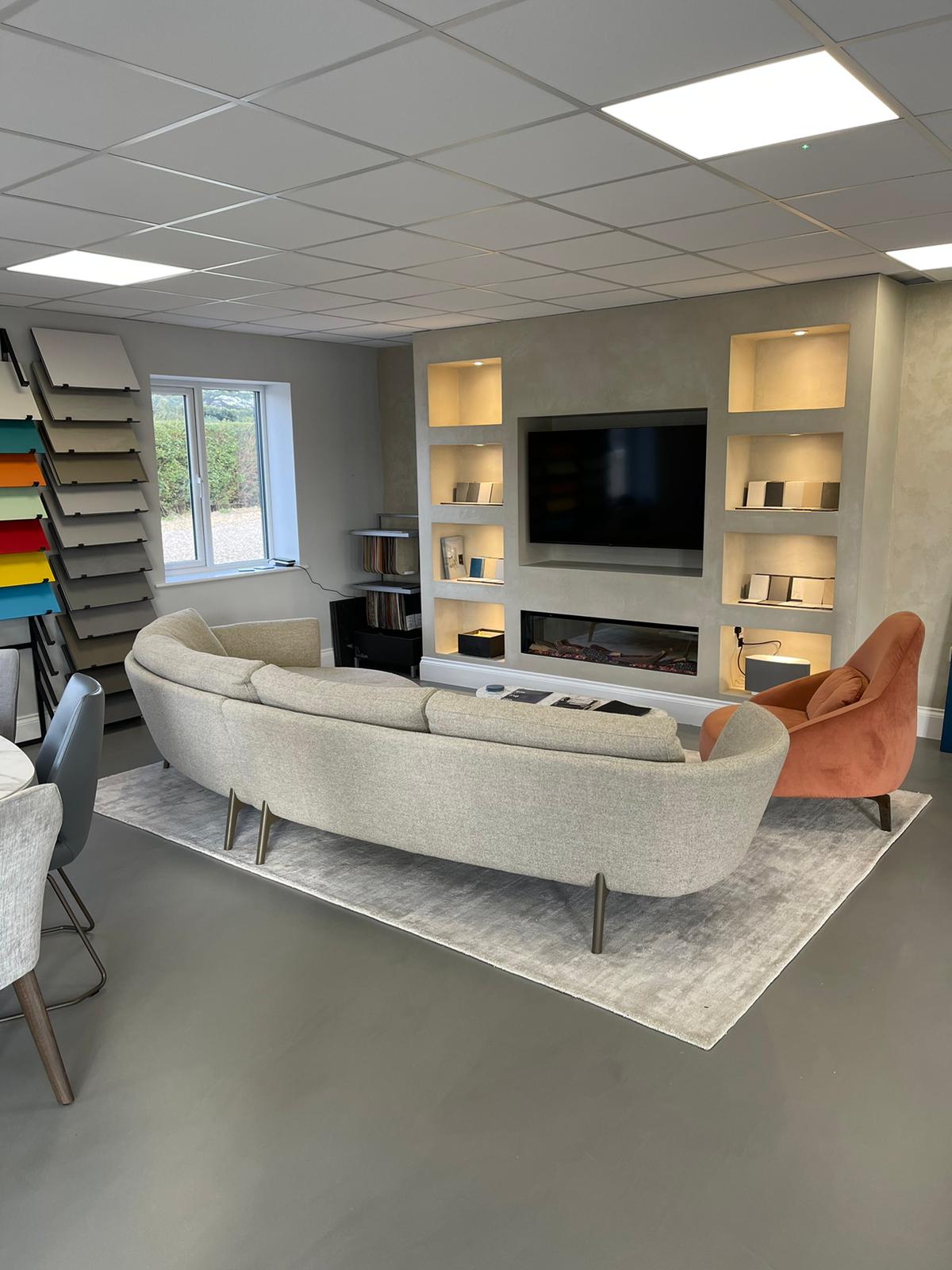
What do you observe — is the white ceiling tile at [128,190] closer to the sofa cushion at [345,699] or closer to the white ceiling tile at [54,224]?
the white ceiling tile at [54,224]

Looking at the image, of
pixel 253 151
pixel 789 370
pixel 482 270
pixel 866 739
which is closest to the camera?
pixel 253 151

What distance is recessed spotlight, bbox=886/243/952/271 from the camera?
4.12 m

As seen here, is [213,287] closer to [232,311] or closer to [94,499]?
[232,311]

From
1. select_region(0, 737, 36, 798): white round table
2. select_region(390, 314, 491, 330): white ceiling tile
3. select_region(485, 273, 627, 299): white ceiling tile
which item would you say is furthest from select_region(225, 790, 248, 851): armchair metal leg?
select_region(390, 314, 491, 330): white ceiling tile

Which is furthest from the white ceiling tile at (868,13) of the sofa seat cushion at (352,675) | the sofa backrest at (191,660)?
the sofa seat cushion at (352,675)

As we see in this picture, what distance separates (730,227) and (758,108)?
1.22m

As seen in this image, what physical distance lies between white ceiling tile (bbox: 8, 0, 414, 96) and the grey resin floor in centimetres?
251

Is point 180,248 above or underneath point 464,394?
above

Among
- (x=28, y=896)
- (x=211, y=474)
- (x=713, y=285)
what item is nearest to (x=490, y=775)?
(x=28, y=896)

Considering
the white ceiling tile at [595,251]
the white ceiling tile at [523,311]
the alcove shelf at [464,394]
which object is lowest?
the alcove shelf at [464,394]

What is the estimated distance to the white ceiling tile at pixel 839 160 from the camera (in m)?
2.69

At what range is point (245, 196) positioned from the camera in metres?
3.17

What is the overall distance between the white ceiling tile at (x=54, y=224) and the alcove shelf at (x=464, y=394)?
3188 millimetres

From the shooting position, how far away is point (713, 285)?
4.92 metres
